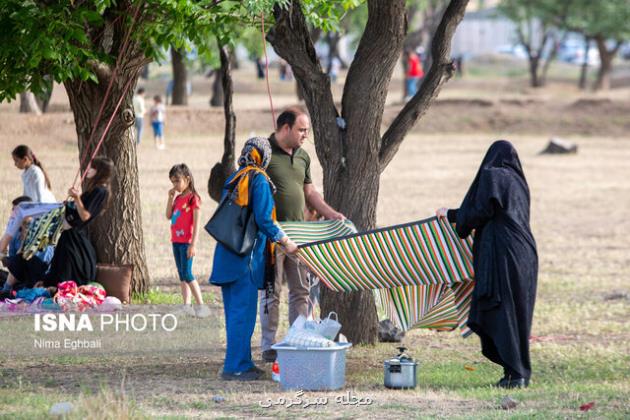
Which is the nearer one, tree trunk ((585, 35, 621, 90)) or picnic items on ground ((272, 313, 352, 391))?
picnic items on ground ((272, 313, 352, 391))

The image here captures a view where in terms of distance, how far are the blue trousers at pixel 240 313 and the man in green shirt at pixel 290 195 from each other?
36 cm

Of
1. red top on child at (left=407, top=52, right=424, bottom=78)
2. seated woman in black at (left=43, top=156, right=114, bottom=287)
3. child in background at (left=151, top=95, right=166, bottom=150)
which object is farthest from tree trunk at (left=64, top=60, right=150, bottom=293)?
red top on child at (left=407, top=52, right=424, bottom=78)

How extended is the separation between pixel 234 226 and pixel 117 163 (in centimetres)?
397

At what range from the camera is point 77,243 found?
34.2 ft

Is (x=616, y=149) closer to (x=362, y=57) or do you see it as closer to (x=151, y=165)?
(x=151, y=165)

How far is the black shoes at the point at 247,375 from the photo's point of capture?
7945 mm

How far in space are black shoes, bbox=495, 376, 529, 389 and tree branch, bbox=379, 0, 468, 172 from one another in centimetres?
255

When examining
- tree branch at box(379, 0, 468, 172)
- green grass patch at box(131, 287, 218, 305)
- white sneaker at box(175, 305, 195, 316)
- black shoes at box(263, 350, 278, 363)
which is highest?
tree branch at box(379, 0, 468, 172)

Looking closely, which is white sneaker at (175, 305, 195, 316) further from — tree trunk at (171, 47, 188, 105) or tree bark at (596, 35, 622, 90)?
tree bark at (596, 35, 622, 90)

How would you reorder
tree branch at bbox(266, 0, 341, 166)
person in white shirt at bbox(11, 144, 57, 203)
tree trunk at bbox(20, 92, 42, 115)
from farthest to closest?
tree trunk at bbox(20, 92, 42, 115)
person in white shirt at bbox(11, 144, 57, 203)
tree branch at bbox(266, 0, 341, 166)

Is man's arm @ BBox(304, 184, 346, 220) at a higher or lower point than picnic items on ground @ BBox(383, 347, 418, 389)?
higher

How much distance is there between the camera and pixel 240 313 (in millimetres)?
7879

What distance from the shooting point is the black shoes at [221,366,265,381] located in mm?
7945

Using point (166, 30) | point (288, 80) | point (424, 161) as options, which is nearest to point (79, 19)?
point (166, 30)
